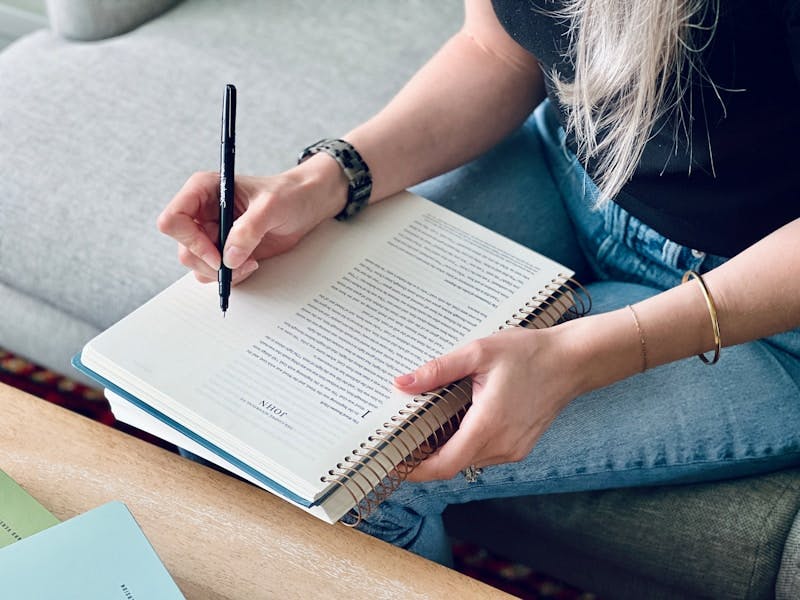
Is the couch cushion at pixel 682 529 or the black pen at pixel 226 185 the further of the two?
the couch cushion at pixel 682 529

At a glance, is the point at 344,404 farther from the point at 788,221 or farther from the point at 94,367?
the point at 788,221

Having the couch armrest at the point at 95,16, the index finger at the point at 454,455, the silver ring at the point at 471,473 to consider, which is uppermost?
the couch armrest at the point at 95,16

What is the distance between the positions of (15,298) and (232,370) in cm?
57

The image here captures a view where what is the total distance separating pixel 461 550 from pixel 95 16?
2.87 feet

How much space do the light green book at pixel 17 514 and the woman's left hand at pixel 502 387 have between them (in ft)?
0.88

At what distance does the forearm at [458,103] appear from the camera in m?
0.92

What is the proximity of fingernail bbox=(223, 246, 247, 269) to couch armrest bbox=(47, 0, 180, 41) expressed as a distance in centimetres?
71

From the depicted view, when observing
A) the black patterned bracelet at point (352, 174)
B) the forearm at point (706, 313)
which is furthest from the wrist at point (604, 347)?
the black patterned bracelet at point (352, 174)

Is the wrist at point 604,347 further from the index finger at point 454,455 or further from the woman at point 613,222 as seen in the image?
the index finger at point 454,455

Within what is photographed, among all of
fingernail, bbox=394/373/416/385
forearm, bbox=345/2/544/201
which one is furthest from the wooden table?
forearm, bbox=345/2/544/201

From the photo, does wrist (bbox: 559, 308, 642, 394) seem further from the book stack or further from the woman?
the book stack

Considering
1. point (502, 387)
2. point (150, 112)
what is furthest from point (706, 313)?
point (150, 112)

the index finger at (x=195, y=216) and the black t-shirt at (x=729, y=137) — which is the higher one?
the black t-shirt at (x=729, y=137)

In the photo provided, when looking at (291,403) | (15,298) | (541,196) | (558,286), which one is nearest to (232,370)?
(291,403)
